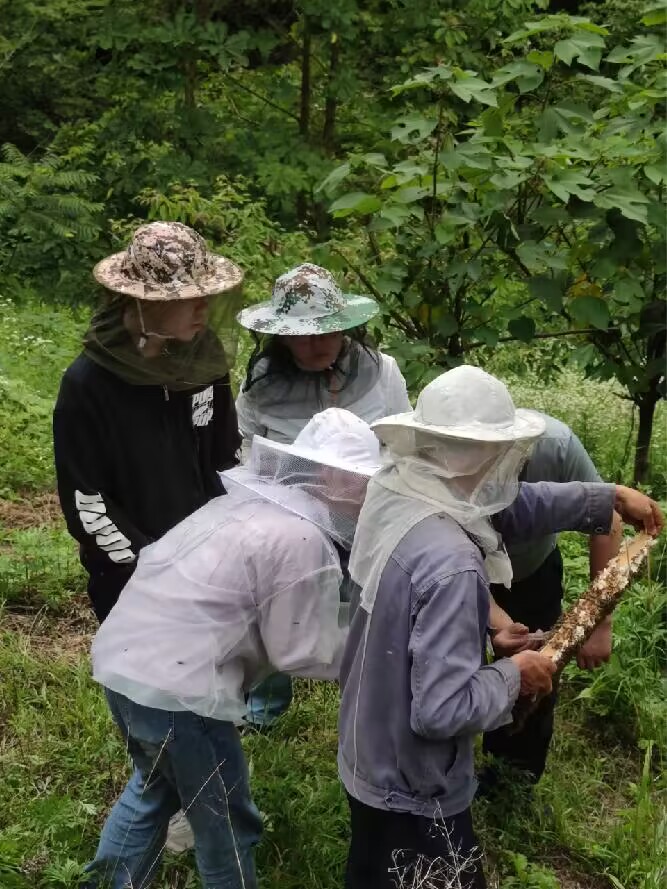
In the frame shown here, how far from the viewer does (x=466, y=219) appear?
3971 mm

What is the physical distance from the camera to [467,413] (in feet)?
6.39

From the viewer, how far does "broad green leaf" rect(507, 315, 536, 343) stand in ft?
14.6

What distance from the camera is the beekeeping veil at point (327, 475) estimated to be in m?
2.23

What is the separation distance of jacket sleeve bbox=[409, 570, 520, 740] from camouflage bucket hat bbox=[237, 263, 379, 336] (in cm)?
135

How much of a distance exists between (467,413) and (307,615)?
0.66 m

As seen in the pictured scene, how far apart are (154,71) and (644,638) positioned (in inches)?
343

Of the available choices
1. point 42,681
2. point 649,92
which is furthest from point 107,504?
point 649,92

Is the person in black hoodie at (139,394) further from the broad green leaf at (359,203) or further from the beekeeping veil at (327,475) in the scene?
the broad green leaf at (359,203)

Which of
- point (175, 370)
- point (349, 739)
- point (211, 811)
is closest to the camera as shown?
point (349, 739)

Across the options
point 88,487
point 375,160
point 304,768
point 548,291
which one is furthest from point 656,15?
point 304,768

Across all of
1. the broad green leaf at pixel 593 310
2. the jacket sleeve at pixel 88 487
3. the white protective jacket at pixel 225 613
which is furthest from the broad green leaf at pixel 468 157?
the white protective jacket at pixel 225 613

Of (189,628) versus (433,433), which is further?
(189,628)

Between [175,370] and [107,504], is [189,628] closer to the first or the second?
[107,504]

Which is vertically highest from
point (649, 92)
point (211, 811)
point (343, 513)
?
point (649, 92)
